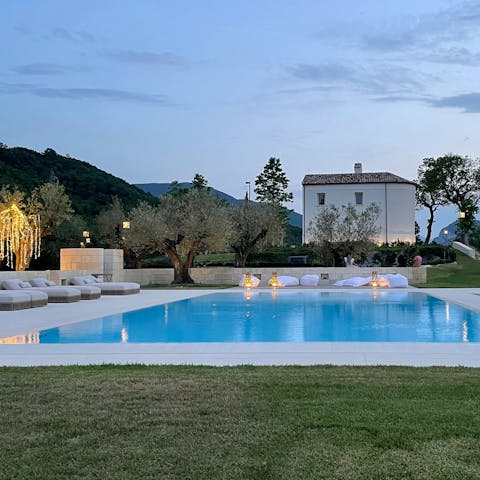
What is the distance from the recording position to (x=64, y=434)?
387 cm

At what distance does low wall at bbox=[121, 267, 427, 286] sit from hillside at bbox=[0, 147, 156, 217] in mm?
14500

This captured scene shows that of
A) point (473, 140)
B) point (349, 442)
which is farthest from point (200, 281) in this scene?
point (473, 140)

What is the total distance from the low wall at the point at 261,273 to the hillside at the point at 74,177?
47.6 ft

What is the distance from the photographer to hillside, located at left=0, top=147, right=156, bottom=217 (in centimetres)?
4112

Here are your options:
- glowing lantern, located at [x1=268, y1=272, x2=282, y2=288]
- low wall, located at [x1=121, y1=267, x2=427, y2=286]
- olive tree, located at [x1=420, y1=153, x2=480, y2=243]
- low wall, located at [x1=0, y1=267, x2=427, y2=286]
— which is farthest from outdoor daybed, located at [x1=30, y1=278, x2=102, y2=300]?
olive tree, located at [x1=420, y1=153, x2=480, y2=243]

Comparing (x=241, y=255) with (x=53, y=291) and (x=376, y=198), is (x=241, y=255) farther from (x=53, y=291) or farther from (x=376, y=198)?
(x=376, y=198)

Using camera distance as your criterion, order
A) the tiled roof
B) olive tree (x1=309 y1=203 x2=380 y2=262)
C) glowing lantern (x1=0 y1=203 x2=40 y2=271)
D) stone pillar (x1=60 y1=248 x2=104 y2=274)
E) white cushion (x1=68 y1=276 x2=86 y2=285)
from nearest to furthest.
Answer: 1. white cushion (x1=68 y1=276 x2=86 y2=285)
2. glowing lantern (x1=0 y1=203 x2=40 y2=271)
3. stone pillar (x1=60 y1=248 x2=104 y2=274)
4. olive tree (x1=309 y1=203 x2=380 y2=262)
5. the tiled roof

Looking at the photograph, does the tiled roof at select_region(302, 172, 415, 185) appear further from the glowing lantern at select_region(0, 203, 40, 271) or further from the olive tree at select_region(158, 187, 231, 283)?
the glowing lantern at select_region(0, 203, 40, 271)

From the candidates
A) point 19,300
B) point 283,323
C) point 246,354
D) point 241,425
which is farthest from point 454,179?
point 241,425

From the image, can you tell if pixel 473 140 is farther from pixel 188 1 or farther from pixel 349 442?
pixel 349 442

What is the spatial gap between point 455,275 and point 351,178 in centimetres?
1903

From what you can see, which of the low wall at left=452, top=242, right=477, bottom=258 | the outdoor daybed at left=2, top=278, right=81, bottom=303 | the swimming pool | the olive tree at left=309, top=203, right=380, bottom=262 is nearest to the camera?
the swimming pool

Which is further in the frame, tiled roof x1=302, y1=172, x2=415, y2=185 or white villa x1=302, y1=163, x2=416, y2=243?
tiled roof x1=302, y1=172, x2=415, y2=185

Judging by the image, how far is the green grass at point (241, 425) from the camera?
10.7ft
